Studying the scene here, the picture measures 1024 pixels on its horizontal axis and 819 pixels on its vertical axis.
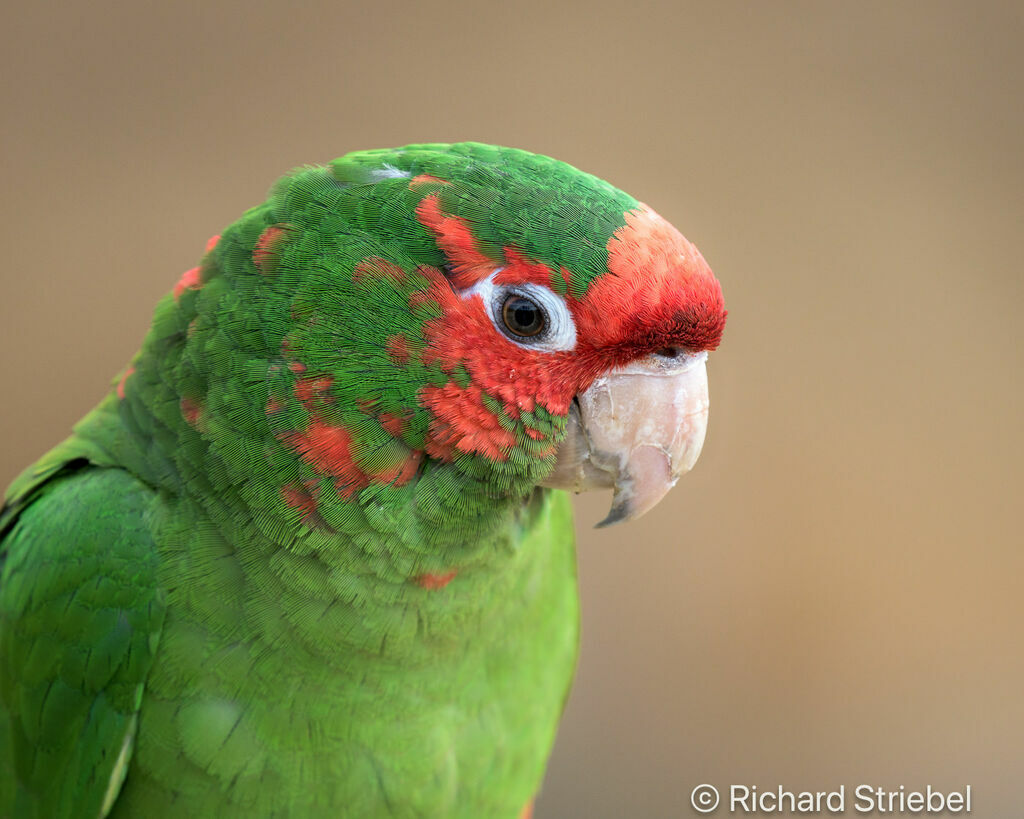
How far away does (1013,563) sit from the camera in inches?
130

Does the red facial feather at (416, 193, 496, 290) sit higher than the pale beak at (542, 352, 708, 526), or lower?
higher

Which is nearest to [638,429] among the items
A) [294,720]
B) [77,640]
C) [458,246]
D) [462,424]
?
[462,424]

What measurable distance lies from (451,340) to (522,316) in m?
0.10

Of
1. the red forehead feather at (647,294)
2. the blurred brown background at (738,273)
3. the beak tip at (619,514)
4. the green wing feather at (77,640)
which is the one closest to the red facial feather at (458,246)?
A: the red forehead feather at (647,294)

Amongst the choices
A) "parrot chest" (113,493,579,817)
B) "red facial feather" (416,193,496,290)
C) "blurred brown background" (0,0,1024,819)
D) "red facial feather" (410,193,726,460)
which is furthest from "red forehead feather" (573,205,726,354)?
"blurred brown background" (0,0,1024,819)

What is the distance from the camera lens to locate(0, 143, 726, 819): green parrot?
1240 mm

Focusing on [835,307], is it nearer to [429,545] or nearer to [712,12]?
[712,12]

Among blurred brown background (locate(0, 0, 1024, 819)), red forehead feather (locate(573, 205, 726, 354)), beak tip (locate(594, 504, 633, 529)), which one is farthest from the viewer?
blurred brown background (locate(0, 0, 1024, 819))

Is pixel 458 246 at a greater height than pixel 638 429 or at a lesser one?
greater

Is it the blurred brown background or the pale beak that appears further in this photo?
the blurred brown background

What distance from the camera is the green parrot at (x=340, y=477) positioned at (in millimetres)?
1240

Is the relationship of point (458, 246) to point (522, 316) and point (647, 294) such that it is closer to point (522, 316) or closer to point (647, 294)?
point (522, 316)

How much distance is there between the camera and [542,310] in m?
1.24

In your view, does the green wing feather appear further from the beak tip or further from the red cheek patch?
the beak tip
